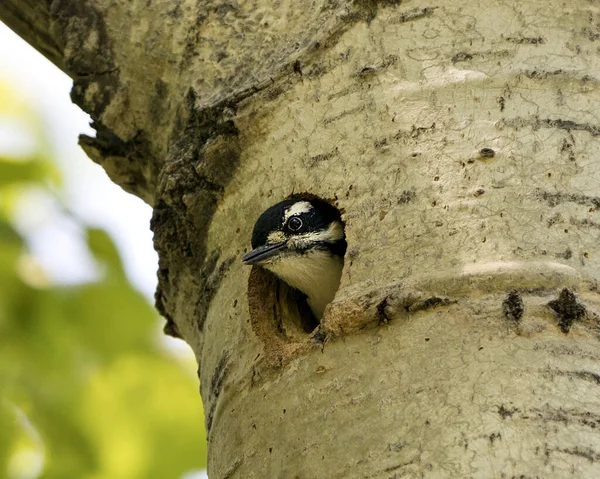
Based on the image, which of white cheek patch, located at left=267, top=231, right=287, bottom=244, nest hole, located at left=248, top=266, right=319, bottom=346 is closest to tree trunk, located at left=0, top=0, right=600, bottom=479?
nest hole, located at left=248, top=266, right=319, bottom=346

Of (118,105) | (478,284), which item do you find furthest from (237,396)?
(118,105)

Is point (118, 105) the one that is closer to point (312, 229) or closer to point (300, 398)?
point (312, 229)

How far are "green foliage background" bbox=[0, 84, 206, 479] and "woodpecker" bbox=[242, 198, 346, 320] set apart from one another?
591 mm

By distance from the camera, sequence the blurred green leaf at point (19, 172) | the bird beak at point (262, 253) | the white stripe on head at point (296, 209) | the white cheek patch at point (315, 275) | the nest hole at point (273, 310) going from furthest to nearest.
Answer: the white cheek patch at point (315, 275)
the blurred green leaf at point (19, 172)
the white stripe on head at point (296, 209)
the bird beak at point (262, 253)
the nest hole at point (273, 310)

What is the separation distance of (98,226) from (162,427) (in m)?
0.83

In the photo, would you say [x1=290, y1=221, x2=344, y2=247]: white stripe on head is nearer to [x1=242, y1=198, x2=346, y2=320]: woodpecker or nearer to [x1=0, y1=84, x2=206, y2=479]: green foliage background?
[x1=242, y1=198, x2=346, y2=320]: woodpecker

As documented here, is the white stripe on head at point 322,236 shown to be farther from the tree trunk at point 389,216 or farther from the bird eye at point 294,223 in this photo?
the tree trunk at point 389,216

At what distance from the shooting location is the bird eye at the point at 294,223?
3830 millimetres

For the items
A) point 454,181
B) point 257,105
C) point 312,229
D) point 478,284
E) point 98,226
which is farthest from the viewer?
point 312,229

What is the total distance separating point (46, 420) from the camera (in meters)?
3.18

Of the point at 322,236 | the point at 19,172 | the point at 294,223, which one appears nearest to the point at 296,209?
the point at 294,223

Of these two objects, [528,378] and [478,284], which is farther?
[478,284]

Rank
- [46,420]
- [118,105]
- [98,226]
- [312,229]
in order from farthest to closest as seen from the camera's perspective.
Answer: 1. [312,229]
2. [98,226]
3. [118,105]
4. [46,420]

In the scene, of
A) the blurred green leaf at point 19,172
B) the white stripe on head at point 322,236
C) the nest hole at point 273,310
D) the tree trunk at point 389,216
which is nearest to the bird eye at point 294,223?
the white stripe on head at point 322,236
